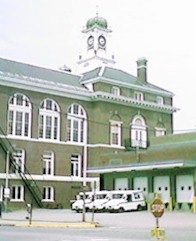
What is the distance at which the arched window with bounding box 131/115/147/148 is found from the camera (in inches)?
2472

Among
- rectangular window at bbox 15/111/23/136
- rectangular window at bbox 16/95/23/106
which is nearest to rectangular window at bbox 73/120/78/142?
rectangular window at bbox 15/111/23/136

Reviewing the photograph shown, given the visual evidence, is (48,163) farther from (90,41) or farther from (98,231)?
(98,231)

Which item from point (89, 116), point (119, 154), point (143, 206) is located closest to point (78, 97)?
point (89, 116)

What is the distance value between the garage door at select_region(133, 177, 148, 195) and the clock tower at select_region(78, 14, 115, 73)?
971 inches

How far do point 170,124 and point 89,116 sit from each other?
38.6ft

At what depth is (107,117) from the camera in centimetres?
6025

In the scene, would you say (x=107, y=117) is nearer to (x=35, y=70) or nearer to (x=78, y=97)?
(x=78, y=97)

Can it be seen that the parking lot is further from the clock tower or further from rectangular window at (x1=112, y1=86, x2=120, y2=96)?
the clock tower

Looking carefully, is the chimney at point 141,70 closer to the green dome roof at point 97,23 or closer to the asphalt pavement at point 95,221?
the green dome roof at point 97,23

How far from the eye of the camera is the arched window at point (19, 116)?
2121 inches

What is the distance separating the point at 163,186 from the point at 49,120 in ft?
49.1

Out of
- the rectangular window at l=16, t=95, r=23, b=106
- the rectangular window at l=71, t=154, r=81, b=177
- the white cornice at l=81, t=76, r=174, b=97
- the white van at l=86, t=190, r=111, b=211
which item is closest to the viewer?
the white van at l=86, t=190, r=111, b=211

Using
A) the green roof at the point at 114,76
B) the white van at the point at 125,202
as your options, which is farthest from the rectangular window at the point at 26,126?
the white van at the point at 125,202

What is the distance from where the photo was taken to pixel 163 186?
4819 centimetres
